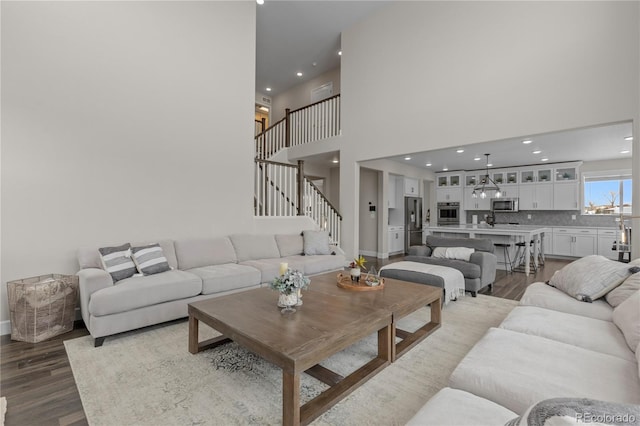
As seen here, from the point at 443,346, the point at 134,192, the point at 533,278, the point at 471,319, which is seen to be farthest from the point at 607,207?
the point at 134,192

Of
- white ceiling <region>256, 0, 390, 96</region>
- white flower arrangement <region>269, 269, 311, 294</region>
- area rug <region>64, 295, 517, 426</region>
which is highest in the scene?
white ceiling <region>256, 0, 390, 96</region>

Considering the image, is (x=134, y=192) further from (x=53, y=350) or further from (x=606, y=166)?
(x=606, y=166)

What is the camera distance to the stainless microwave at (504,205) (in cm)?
875

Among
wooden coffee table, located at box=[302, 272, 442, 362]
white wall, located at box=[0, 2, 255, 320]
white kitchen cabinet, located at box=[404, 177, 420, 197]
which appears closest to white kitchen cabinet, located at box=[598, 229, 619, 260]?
white kitchen cabinet, located at box=[404, 177, 420, 197]

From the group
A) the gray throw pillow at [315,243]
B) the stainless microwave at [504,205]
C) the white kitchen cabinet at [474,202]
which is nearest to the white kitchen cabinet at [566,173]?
the stainless microwave at [504,205]

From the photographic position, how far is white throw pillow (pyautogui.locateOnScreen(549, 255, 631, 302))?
2455 millimetres

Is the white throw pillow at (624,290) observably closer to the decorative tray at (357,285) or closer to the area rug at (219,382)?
the area rug at (219,382)

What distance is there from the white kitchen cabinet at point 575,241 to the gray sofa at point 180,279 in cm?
673

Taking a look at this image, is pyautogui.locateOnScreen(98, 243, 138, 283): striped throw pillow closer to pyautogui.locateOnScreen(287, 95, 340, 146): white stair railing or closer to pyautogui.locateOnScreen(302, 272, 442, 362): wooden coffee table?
pyautogui.locateOnScreen(302, 272, 442, 362): wooden coffee table

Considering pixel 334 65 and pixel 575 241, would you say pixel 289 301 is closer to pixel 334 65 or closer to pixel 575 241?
pixel 334 65

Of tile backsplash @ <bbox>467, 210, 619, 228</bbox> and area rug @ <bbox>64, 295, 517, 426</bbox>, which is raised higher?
tile backsplash @ <bbox>467, 210, 619, 228</bbox>

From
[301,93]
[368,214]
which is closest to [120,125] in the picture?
[368,214]

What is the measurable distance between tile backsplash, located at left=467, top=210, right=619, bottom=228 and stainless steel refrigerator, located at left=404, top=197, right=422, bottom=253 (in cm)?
209

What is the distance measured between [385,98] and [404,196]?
3.62 meters
